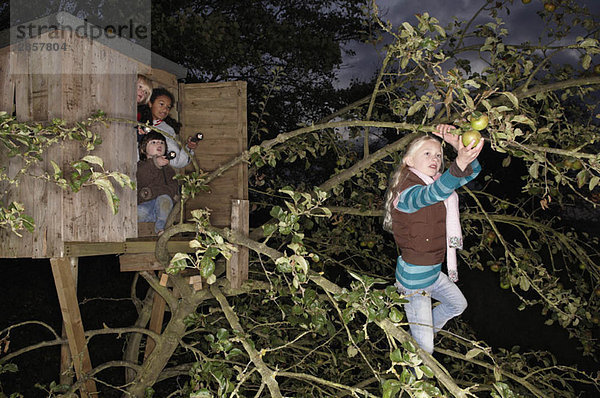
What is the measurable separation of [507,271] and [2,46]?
2114 millimetres

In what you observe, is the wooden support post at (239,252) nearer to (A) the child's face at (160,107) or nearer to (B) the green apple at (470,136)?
(A) the child's face at (160,107)

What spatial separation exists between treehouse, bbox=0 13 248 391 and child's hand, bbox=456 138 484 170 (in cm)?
82

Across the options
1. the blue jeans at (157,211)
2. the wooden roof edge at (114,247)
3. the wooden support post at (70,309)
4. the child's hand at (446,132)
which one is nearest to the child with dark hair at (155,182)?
the blue jeans at (157,211)

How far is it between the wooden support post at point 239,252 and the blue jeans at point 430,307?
1.82 ft

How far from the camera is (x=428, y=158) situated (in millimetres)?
1766

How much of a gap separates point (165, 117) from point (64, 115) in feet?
1.85

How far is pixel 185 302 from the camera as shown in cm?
238

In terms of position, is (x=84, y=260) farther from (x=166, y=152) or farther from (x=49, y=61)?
(x=49, y=61)

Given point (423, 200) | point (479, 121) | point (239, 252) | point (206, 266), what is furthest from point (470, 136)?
point (239, 252)

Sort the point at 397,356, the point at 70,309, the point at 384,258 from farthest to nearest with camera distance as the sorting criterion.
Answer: the point at 384,258 < the point at 70,309 < the point at 397,356

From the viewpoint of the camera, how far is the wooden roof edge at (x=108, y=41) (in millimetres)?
1887

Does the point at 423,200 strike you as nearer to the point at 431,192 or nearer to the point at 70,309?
the point at 431,192

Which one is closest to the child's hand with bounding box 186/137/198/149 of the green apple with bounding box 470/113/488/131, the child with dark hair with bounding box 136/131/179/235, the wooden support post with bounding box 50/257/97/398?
the child with dark hair with bounding box 136/131/179/235

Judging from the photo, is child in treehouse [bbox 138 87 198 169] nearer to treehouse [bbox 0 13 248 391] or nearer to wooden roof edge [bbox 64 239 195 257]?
treehouse [bbox 0 13 248 391]
